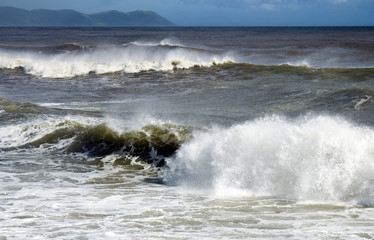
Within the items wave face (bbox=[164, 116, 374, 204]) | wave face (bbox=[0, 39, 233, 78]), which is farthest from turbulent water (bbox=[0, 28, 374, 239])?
wave face (bbox=[0, 39, 233, 78])

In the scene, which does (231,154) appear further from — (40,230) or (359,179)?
(40,230)

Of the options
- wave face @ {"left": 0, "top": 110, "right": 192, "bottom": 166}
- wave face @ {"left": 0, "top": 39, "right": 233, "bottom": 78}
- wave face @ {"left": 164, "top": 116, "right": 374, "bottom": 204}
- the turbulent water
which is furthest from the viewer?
wave face @ {"left": 0, "top": 39, "right": 233, "bottom": 78}

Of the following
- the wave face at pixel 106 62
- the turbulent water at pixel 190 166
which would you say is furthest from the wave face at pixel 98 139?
the wave face at pixel 106 62

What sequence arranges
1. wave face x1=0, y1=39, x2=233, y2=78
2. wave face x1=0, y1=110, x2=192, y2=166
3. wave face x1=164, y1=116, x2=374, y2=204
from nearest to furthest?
wave face x1=164, y1=116, x2=374, y2=204 → wave face x1=0, y1=110, x2=192, y2=166 → wave face x1=0, y1=39, x2=233, y2=78

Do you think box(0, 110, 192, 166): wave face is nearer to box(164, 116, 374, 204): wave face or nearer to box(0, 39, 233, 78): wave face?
box(164, 116, 374, 204): wave face

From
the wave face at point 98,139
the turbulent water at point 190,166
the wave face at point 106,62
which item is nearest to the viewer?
the turbulent water at point 190,166

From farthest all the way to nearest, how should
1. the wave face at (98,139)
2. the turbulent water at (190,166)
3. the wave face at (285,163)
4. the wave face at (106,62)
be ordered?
the wave face at (106,62)
the wave face at (98,139)
the wave face at (285,163)
the turbulent water at (190,166)

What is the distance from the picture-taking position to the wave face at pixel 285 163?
704 cm

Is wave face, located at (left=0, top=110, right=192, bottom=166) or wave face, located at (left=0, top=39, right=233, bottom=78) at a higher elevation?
wave face, located at (left=0, top=39, right=233, bottom=78)

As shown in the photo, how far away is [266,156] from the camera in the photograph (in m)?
7.90

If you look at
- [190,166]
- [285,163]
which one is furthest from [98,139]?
[285,163]

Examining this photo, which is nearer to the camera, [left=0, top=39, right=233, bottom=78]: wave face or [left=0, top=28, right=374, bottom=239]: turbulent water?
[left=0, top=28, right=374, bottom=239]: turbulent water

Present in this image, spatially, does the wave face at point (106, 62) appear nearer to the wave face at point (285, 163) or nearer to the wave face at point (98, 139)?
the wave face at point (98, 139)

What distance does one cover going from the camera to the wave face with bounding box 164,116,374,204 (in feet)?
23.1
